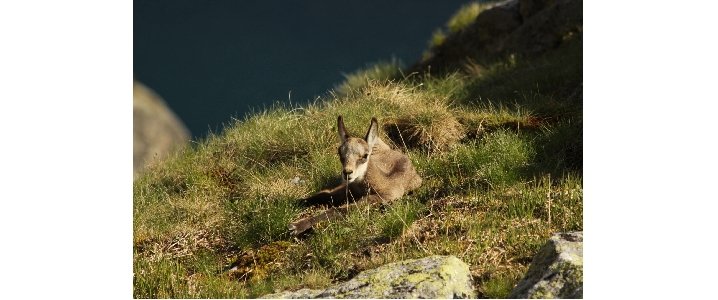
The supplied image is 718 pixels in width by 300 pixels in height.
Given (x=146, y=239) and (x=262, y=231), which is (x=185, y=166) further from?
(x=262, y=231)

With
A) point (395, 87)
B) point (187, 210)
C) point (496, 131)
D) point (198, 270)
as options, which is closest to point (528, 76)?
point (395, 87)

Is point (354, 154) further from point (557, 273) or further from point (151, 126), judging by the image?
point (151, 126)

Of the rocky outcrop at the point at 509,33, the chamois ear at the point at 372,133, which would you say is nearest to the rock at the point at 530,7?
the rocky outcrop at the point at 509,33

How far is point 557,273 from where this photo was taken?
18.1 ft

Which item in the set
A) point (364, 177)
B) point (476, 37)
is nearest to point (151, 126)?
point (476, 37)

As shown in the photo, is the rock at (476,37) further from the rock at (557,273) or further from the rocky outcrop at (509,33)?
the rock at (557,273)

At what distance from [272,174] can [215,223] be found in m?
2.13

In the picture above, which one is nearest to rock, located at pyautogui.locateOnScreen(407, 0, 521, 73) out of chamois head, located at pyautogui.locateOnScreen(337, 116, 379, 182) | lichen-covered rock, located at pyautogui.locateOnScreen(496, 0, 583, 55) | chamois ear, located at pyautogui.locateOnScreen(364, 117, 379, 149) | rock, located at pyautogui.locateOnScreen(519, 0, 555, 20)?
rock, located at pyautogui.locateOnScreen(519, 0, 555, 20)

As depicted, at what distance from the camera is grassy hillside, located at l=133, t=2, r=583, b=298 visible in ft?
24.8

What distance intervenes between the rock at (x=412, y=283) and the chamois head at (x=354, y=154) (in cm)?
228

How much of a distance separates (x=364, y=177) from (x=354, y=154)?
644 millimetres

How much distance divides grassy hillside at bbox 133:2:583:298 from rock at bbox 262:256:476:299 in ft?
1.44

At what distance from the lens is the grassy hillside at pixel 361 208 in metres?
7.56

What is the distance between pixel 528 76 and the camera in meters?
17.3
